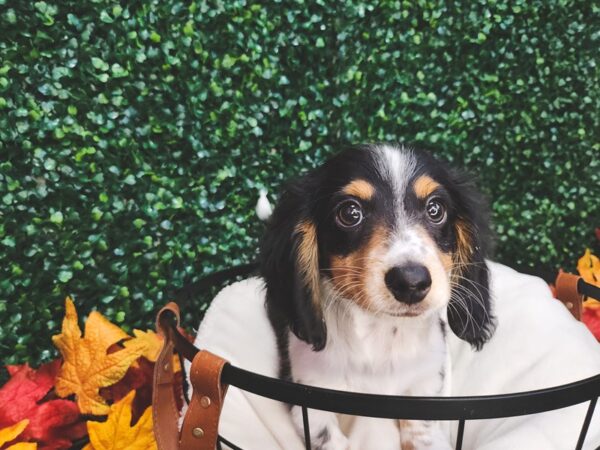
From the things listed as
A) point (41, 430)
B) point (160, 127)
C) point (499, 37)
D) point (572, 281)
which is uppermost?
point (499, 37)

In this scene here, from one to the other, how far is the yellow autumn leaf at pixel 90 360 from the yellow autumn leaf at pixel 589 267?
1712 millimetres

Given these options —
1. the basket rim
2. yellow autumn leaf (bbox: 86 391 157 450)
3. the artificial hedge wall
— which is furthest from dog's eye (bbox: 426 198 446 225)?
yellow autumn leaf (bbox: 86 391 157 450)

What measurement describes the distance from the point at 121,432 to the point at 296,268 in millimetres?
591

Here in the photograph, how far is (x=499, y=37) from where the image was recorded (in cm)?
220

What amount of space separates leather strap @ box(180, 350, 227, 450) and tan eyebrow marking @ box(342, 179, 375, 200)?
19.2 inches

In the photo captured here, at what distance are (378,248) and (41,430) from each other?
1.03m

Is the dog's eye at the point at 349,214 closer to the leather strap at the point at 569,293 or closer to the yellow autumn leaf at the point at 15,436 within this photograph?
the leather strap at the point at 569,293

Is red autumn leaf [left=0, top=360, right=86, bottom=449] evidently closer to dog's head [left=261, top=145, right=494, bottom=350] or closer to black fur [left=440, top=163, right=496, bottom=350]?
dog's head [left=261, top=145, right=494, bottom=350]

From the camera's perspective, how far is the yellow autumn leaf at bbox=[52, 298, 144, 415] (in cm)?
155

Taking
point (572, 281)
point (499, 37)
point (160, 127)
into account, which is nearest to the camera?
point (572, 281)

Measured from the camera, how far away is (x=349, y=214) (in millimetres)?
1297

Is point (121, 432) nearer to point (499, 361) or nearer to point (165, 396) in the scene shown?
point (165, 396)

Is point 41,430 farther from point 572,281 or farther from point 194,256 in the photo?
point 572,281

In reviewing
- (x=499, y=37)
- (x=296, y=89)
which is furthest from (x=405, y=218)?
(x=499, y=37)
